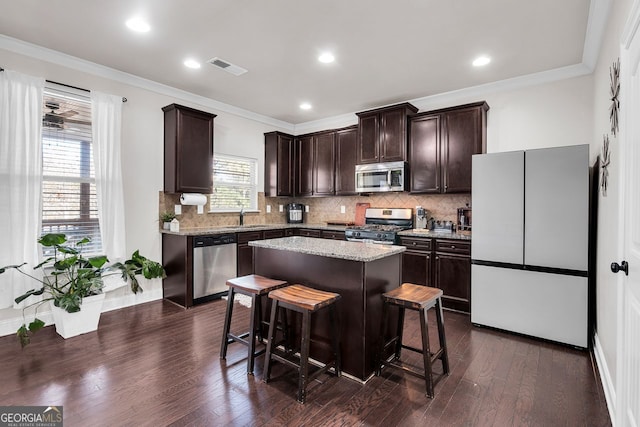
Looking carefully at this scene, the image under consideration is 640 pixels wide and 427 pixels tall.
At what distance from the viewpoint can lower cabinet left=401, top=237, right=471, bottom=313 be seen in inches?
147

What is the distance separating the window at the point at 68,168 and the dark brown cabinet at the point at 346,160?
336cm

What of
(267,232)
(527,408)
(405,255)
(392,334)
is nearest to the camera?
(527,408)

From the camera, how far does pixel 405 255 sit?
4.20 metres

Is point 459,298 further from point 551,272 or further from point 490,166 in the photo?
point 490,166

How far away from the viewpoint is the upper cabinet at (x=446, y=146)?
4047mm

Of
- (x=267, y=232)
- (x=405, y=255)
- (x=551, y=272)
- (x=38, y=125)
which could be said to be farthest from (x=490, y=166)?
(x=38, y=125)

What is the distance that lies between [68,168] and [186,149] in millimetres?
1261

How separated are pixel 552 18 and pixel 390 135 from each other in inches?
87.2

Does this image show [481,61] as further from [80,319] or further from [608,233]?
[80,319]

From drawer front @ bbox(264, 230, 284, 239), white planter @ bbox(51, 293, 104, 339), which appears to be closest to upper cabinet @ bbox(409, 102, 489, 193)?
drawer front @ bbox(264, 230, 284, 239)

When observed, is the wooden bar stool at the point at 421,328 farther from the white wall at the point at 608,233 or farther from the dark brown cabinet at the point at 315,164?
the dark brown cabinet at the point at 315,164

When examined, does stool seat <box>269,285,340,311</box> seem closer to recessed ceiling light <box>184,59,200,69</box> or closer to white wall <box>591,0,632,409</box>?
white wall <box>591,0,632,409</box>

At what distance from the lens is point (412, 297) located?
227 cm

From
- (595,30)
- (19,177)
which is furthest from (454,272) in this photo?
(19,177)
